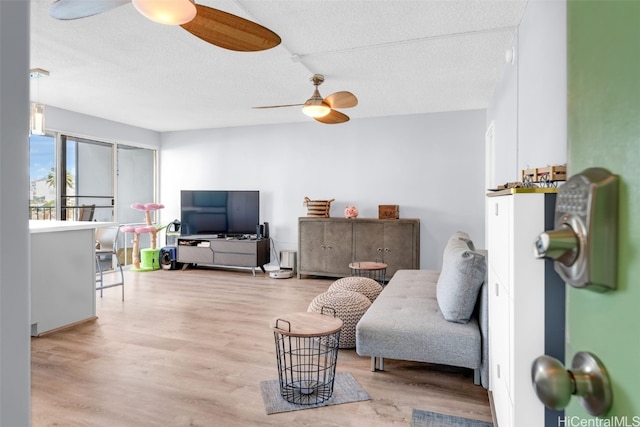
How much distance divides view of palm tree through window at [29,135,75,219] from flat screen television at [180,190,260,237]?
1918 mm

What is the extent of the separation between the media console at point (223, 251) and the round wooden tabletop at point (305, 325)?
3911 mm

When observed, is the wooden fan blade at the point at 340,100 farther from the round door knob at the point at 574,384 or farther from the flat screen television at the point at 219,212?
the round door knob at the point at 574,384

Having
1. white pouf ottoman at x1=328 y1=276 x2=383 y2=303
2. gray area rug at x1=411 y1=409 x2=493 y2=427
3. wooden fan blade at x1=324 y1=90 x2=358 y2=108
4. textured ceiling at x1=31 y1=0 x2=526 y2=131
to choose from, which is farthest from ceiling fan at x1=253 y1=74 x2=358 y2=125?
gray area rug at x1=411 y1=409 x2=493 y2=427

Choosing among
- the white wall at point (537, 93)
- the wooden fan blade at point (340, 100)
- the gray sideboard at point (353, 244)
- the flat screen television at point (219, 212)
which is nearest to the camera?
the white wall at point (537, 93)

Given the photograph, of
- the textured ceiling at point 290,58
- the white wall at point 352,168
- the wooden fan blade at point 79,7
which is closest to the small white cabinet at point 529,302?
the textured ceiling at point 290,58

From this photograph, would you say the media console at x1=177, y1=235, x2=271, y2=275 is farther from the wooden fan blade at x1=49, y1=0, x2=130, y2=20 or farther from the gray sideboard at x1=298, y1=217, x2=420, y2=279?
the wooden fan blade at x1=49, y1=0, x2=130, y2=20

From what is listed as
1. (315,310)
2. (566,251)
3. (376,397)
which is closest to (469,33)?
(315,310)

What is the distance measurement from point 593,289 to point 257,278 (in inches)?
232

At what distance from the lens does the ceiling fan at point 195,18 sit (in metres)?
1.72

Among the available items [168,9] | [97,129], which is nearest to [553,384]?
[168,9]

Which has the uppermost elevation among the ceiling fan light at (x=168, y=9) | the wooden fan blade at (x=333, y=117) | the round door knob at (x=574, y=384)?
the wooden fan blade at (x=333, y=117)

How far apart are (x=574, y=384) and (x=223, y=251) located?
249 inches

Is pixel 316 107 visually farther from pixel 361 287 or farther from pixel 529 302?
pixel 529 302

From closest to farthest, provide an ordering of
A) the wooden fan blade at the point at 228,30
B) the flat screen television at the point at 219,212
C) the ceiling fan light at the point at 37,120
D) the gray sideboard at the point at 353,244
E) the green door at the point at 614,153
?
the green door at the point at 614,153 < the wooden fan blade at the point at 228,30 < the ceiling fan light at the point at 37,120 < the gray sideboard at the point at 353,244 < the flat screen television at the point at 219,212
